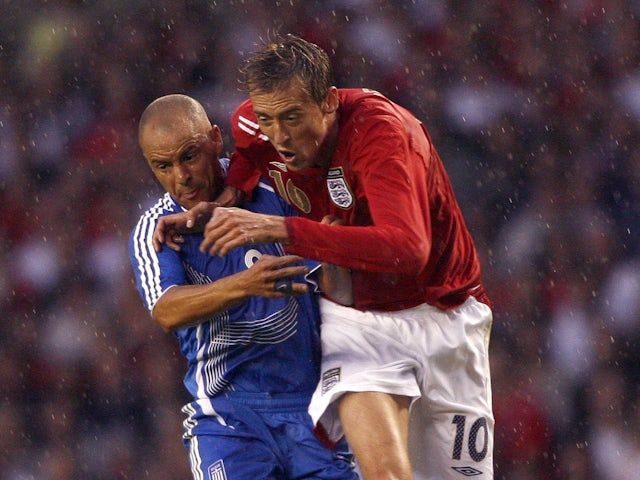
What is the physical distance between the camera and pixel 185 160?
354cm

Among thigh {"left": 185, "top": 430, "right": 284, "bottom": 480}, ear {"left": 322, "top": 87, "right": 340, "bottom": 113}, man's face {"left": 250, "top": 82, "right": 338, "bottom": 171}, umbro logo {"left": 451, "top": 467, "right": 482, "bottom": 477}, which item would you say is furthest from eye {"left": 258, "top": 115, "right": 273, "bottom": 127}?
umbro logo {"left": 451, "top": 467, "right": 482, "bottom": 477}

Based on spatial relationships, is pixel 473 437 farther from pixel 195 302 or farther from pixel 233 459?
pixel 195 302

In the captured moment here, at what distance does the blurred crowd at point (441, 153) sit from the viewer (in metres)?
5.60

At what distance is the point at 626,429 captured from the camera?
5.62 meters

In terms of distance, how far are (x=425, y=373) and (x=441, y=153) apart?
2.56m

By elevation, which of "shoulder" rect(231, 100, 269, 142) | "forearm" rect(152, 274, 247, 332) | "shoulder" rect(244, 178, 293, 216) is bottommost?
"forearm" rect(152, 274, 247, 332)

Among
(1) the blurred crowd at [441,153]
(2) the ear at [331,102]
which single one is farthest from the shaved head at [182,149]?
(1) the blurred crowd at [441,153]

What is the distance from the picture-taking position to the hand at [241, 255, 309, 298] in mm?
3121

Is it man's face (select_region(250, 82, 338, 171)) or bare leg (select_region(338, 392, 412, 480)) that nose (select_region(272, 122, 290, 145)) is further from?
bare leg (select_region(338, 392, 412, 480))

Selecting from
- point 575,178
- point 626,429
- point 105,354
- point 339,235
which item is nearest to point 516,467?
point 626,429

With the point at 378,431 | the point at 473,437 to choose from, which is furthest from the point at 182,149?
the point at 473,437

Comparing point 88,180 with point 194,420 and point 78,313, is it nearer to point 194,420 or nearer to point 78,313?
point 78,313

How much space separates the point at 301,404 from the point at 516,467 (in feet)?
7.40

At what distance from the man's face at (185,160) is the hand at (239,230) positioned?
582 mm
